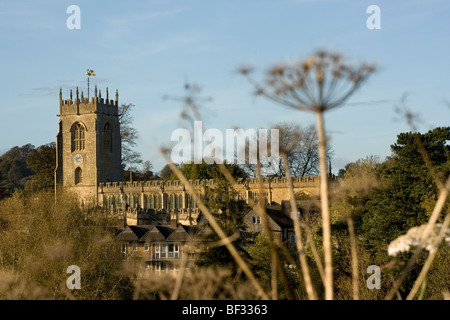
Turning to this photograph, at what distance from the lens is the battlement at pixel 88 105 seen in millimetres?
83562

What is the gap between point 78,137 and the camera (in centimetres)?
8438

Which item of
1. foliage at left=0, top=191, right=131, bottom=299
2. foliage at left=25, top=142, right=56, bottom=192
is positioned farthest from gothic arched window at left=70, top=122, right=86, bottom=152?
foliage at left=0, top=191, right=131, bottom=299

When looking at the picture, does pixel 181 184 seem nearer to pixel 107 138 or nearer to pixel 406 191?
pixel 107 138

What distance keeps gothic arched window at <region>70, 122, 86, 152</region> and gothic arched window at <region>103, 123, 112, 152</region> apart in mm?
2109

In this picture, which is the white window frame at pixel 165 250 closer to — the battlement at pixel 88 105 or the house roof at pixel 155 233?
the house roof at pixel 155 233

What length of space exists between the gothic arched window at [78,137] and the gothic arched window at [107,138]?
83.0 inches

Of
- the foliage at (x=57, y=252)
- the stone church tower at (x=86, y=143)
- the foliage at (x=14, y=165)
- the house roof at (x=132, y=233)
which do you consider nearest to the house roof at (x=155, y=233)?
the house roof at (x=132, y=233)

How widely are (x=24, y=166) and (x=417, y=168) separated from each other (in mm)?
105328

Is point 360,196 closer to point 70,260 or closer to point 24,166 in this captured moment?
point 70,260

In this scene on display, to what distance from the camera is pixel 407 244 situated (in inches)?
227

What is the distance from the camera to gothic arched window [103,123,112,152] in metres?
84.2

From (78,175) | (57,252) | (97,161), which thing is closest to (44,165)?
(78,175)

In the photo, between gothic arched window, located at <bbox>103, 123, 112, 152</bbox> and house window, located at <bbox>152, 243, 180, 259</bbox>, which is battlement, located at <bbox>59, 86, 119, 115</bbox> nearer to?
gothic arched window, located at <bbox>103, 123, 112, 152</bbox>
